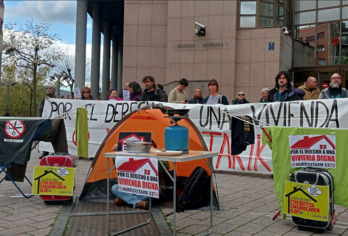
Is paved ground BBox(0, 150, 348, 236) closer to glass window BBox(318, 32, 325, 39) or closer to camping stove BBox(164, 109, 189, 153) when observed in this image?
camping stove BBox(164, 109, 189, 153)

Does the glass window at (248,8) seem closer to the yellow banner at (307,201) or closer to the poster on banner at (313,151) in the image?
the poster on banner at (313,151)

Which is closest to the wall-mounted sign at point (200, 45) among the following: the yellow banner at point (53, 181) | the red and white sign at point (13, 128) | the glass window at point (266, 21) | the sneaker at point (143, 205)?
the glass window at point (266, 21)

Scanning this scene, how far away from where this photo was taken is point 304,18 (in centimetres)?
2173

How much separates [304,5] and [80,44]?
13405mm

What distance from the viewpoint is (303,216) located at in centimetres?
511

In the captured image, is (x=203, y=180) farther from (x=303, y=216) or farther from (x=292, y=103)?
(x=292, y=103)

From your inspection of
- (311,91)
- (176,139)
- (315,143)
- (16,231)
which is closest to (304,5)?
(311,91)

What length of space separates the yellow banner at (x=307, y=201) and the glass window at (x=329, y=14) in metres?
17.6

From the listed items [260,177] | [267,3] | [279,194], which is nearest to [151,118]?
[279,194]

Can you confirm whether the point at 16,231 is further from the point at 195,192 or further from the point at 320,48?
the point at 320,48

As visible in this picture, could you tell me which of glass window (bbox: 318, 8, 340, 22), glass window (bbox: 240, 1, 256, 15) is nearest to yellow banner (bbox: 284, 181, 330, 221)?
glass window (bbox: 240, 1, 256, 15)

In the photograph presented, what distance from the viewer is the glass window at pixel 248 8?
2069 cm

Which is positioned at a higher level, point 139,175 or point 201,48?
point 201,48

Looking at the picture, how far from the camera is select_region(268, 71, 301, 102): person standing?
7.69 metres
